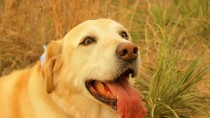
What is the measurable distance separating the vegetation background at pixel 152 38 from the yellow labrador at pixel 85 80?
0.82 m

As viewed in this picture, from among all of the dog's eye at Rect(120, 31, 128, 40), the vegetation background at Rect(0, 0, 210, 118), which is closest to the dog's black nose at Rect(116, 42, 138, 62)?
the dog's eye at Rect(120, 31, 128, 40)

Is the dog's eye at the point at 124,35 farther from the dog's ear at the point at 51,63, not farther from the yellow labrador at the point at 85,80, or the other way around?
the dog's ear at the point at 51,63

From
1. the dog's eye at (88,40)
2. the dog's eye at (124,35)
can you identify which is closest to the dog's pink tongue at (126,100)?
the dog's eye at (88,40)

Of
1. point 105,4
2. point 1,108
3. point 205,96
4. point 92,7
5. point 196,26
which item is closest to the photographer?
point 1,108

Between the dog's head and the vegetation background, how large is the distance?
0.85 metres

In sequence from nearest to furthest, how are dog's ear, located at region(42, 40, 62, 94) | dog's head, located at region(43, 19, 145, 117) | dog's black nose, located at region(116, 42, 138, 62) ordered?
dog's black nose, located at region(116, 42, 138, 62) < dog's head, located at region(43, 19, 145, 117) < dog's ear, located at region(42, 40, 62, 94)

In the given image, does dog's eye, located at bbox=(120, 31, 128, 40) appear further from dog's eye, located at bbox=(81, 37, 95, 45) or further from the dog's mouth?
the dog's mouth

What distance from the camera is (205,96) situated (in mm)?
4734

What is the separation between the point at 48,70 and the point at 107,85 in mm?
462

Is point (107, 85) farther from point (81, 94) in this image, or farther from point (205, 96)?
point (205, 96)

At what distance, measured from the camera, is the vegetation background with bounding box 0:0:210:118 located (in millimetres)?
4590

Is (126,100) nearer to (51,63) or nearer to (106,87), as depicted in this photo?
(106,87)

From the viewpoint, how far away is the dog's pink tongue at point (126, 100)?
11.3 feet

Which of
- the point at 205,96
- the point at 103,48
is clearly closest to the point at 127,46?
the point at 103,48
